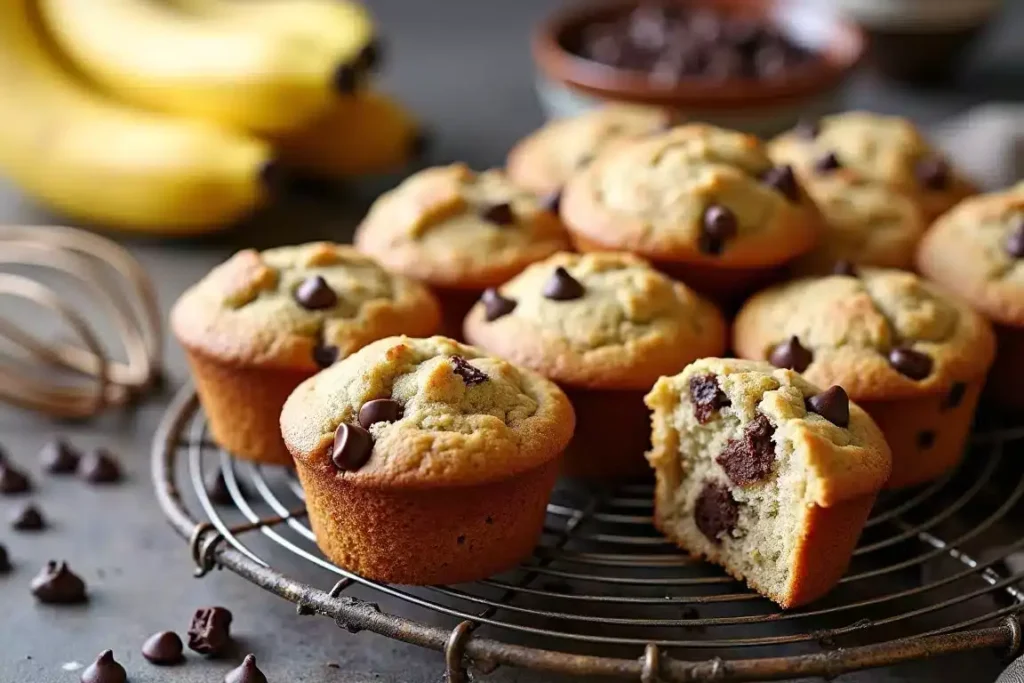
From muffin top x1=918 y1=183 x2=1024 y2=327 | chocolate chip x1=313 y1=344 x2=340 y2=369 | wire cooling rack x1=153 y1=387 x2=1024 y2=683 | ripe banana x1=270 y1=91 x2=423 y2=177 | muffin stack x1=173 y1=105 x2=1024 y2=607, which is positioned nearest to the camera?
wire cooling rack x1=153 y1=387 x2=1024 y2=683

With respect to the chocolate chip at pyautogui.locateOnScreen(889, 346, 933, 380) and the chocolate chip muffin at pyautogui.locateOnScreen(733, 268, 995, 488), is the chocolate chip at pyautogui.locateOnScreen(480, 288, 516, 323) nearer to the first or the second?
the chocolate chip muffin at pyautogui.locateOnScreen(733, 268, 995, 488)

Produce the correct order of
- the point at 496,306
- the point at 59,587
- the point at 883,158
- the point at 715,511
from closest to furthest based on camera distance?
the point at 715,511, the point at 59,587, the point at 496,306, the point at 883,158

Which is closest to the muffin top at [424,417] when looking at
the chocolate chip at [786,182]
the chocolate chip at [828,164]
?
the chocolate chip at [786,182]

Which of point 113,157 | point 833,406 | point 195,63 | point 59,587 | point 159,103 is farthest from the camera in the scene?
point 159,103

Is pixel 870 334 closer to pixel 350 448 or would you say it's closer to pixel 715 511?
pixel 715 511

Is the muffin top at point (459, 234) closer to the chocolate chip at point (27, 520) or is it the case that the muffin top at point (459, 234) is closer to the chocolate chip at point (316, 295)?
the chocolate chip at point (316, 295)

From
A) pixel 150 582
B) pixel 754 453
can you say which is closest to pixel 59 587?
pixel 150 582

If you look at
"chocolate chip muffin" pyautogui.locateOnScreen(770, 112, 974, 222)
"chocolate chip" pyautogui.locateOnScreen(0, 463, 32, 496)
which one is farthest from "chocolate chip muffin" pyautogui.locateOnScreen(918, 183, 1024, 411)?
"chocolate chip" pyautogui.locateOnScreen(0, 463, 32, 496)

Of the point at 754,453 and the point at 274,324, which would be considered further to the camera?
the point at 274,324
